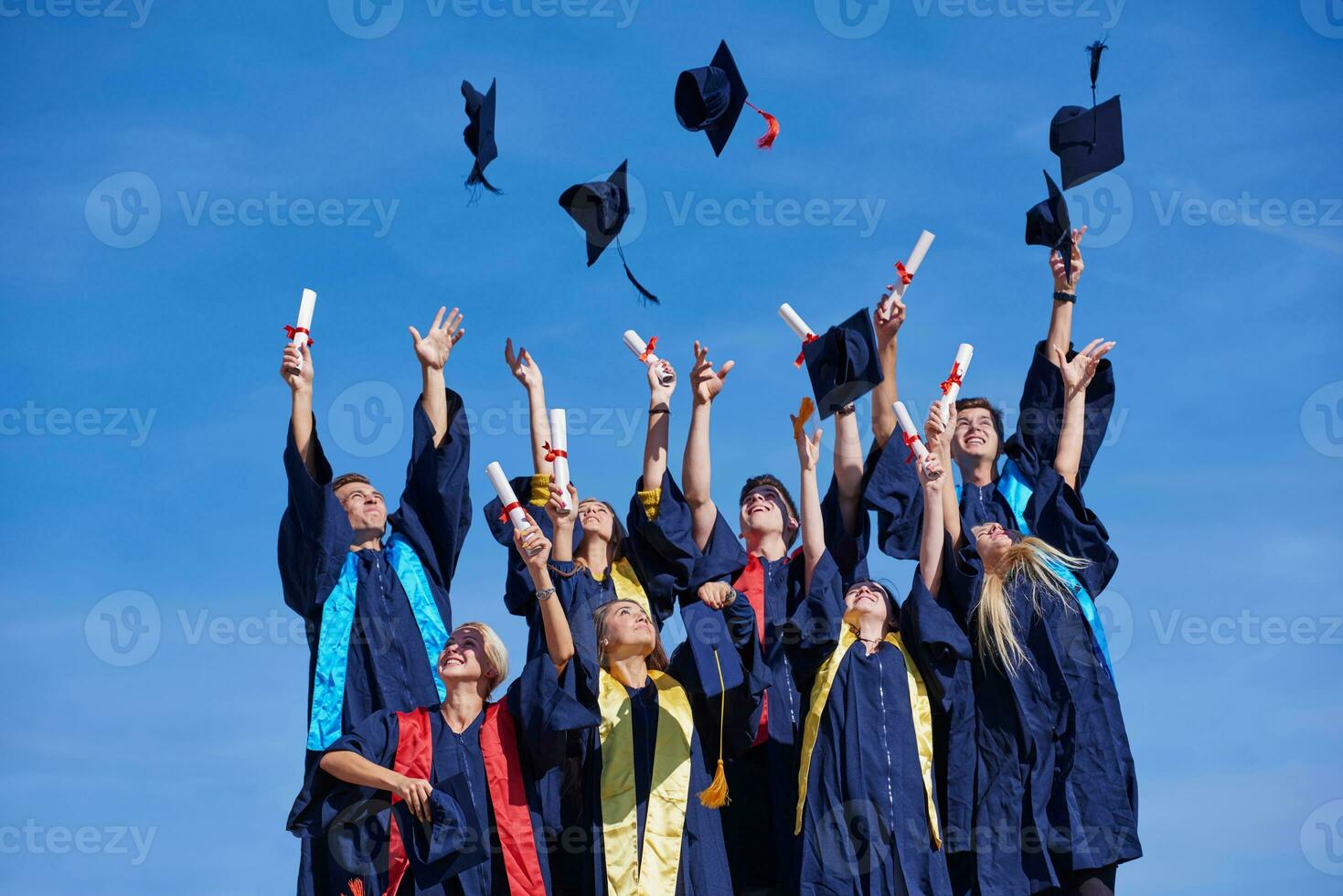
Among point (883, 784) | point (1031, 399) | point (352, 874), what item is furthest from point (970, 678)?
point (352, 874)

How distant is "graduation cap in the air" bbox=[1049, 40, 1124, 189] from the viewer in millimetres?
9352

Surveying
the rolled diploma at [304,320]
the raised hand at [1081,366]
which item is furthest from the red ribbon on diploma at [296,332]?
the raised hand at [1081,366]

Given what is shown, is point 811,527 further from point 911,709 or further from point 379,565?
point 379,565

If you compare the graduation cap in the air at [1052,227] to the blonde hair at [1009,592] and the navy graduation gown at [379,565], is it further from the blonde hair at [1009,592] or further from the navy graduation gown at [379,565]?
Result: the navy graduation gown at [379,565]

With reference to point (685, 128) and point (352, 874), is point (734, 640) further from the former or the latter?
point (685, 128)

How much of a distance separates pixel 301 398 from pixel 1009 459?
3468 millimetres

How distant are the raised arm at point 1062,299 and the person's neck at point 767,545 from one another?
Answer: 174 centimetres

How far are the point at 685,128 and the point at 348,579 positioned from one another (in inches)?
119

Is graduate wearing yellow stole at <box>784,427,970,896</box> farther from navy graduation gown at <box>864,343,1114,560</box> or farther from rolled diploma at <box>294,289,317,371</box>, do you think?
rolled diploma at <box>294,289,317,371</box>

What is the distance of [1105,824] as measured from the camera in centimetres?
779

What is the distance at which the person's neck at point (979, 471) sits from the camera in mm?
8586

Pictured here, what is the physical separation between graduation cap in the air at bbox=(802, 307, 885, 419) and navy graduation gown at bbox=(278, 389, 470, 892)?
1704 millimetres

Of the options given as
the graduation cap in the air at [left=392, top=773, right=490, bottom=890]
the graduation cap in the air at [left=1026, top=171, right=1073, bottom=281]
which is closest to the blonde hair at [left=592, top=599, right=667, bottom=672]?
the graduation cap in the air at [left=392, top=773, right=490, bottom=890]

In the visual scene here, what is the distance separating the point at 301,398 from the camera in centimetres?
786
